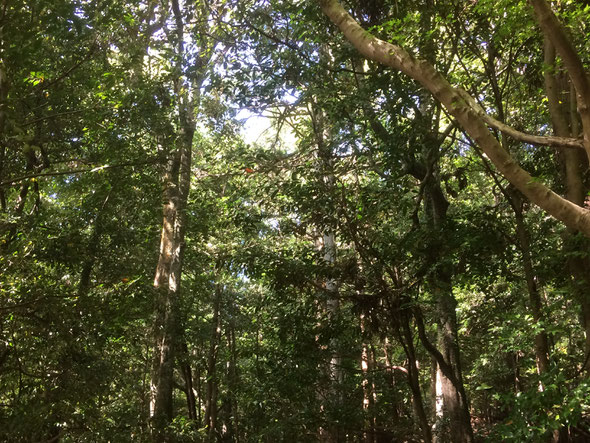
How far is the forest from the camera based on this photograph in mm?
4145

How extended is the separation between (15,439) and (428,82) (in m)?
4.70

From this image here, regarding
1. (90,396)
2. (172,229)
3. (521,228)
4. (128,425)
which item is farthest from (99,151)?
(521,228)

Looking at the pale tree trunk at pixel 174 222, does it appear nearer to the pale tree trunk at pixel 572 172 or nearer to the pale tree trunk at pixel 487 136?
the pale tree trunk at pixel 487 136

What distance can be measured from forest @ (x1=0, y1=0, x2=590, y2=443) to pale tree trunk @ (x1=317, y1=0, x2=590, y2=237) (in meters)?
0.01

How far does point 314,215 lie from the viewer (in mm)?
5918

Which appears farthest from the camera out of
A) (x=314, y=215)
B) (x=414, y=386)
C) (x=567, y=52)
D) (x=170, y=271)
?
(x=170, y=271)

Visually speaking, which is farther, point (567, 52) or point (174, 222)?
point (174, 222)

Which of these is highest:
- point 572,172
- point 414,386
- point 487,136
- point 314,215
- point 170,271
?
point 170,271

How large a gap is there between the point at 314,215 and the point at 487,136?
10.3 feet

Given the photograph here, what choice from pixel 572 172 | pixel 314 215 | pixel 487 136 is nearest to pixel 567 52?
pixel 487 136

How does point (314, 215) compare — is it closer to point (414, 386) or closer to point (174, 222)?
point (414, 386)

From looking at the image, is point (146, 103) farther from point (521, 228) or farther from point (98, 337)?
point (521, 228)

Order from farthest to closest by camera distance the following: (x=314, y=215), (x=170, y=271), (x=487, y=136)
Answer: (x=170, y=271) → (x=314, y=215) → (x=487, y=136)

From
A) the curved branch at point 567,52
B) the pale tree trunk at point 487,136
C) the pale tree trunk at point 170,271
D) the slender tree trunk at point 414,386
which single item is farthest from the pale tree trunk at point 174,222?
the curved branch at point 567,52
